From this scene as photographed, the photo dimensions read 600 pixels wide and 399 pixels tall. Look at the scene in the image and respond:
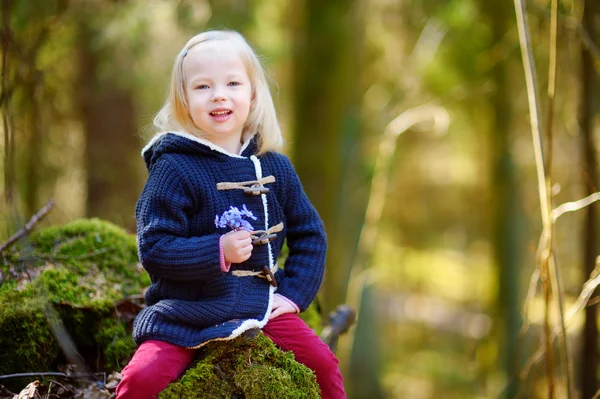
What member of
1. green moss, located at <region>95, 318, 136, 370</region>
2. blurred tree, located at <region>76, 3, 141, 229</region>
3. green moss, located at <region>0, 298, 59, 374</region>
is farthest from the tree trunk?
green moss, located at <region>0, 298, 59, 374</region>

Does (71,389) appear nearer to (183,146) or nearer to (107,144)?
(183,146)

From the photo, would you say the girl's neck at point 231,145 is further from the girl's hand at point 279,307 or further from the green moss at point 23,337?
the green moss at point 23,337

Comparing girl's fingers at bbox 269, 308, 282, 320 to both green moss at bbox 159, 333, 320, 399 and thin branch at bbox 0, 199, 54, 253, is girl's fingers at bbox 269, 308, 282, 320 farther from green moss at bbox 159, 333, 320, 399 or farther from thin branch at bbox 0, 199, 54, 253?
thin branch at bbox 0, 199, 54, 253

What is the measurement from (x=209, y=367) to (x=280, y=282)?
49cm

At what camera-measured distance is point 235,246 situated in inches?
93.0

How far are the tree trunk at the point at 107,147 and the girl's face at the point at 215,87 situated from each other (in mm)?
5477

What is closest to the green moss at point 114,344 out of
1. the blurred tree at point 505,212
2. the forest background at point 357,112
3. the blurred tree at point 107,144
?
the forest background at point 357,112

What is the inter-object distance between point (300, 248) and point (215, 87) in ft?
2.55

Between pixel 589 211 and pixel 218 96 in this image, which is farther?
pixel 589 211

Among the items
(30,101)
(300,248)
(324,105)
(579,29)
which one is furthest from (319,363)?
(324,105)

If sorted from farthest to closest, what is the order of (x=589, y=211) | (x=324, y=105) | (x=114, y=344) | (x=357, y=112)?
(x=357, y=112) → (x=324, y=105) → (x=589, y=211) → (x=114, y=344)

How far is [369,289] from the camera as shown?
958 centimetres

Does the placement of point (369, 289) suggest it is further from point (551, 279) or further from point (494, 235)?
point (551, 279)

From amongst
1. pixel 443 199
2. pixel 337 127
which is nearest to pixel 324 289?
pixel 337 127
